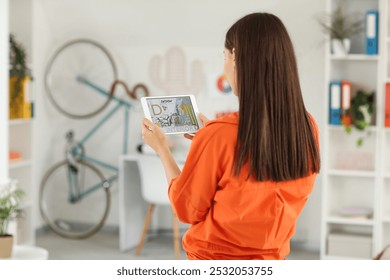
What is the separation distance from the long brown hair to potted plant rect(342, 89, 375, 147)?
115 inches

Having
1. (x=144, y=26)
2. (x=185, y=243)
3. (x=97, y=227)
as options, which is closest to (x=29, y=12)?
(x=144, y=26)

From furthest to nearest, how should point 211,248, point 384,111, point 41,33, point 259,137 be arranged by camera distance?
point 41,33 < point 384,111 < point 211,248 < point 259,137

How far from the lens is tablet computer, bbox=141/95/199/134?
191 centimetres

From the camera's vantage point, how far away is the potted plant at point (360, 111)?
14.7 ft

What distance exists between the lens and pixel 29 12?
511cm

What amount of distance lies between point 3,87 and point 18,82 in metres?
0.40

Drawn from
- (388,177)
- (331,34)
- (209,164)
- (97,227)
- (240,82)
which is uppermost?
(331,34)

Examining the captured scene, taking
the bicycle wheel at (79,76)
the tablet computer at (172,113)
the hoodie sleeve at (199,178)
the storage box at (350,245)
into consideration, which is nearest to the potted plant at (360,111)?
the storage box at (350,245)

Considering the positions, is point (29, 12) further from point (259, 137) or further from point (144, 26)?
point (259, 137)

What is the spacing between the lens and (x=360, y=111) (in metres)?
4.50

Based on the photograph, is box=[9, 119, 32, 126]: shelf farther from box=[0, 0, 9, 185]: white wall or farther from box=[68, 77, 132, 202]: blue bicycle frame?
box=[68, 77, 132, 202]: blue bicycle frame

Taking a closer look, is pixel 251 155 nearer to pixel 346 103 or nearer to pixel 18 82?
pixel 346 103

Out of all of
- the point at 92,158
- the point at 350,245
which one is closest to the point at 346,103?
the point at 350,245

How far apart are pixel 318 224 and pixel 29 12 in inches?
99.0
